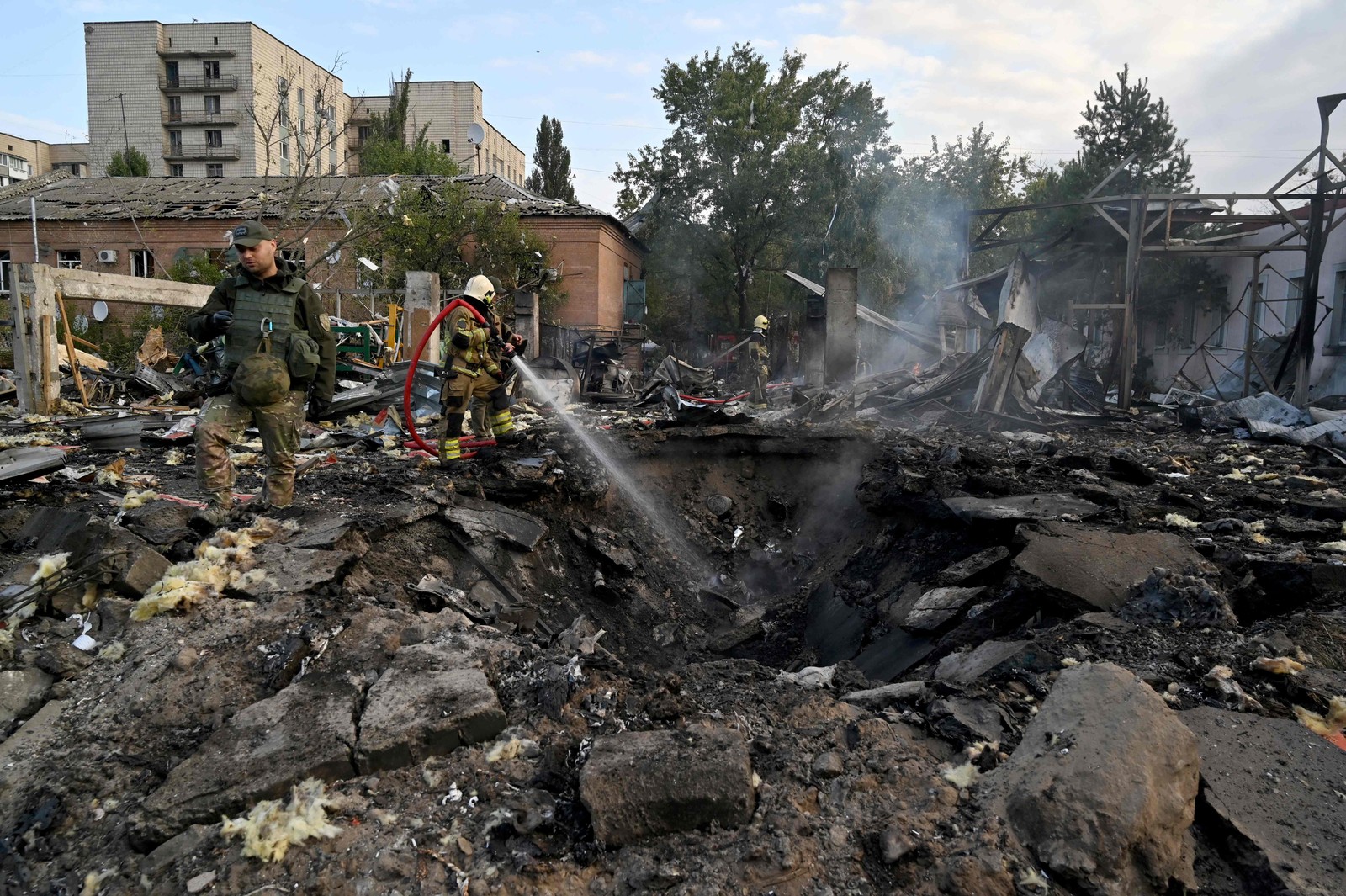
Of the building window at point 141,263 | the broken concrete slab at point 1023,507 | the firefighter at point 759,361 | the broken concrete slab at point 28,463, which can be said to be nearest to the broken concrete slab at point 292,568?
the broken concrete slab at point 28,463

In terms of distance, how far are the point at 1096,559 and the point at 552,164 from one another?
3731cm

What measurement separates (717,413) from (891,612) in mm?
3882

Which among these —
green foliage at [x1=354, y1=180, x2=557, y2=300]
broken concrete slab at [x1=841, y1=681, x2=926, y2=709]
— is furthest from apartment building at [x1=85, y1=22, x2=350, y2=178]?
broken concrete slab at [x1=841, y1=681, x2=926, y2=709]

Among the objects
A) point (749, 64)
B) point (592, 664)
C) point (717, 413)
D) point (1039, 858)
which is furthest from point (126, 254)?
point (1039, 858)

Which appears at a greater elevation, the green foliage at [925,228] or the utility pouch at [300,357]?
the green foliage at [925,228]

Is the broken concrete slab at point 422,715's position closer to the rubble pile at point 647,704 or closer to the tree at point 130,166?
the rubble pile at point 647,704

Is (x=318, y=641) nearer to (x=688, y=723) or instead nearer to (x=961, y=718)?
(x=688, y=723)

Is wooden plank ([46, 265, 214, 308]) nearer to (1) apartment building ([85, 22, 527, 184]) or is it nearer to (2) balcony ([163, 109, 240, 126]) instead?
(1) apartment building ([85, 22, 527, 184])

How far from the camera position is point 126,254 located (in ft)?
83.6

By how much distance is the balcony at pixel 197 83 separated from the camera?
46938 millimetres

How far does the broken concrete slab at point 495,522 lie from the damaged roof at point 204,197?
62.0 feet

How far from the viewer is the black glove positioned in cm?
458

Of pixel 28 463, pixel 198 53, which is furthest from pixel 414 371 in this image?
pixel 198 53

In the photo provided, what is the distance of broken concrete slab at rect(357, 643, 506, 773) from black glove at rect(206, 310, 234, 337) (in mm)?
2787
